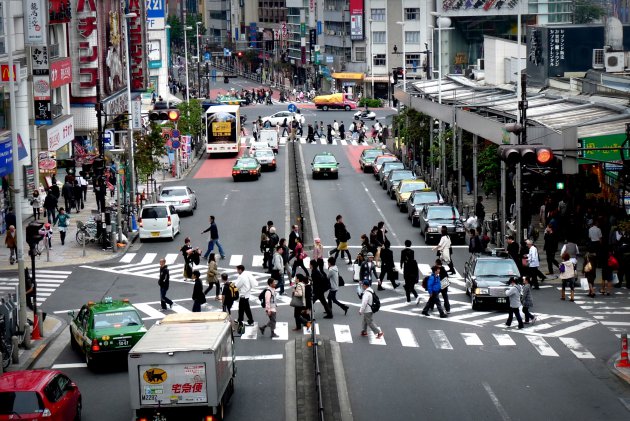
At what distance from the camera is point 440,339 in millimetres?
33344

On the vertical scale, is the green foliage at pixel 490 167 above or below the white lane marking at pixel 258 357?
above

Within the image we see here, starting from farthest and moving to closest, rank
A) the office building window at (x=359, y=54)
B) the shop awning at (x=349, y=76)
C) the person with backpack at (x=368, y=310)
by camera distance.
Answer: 1. the office building window at (x=359, y=54)
2. the shop awning at (x=349, y=76)
3. the person with backpack at (x=368, y=310)

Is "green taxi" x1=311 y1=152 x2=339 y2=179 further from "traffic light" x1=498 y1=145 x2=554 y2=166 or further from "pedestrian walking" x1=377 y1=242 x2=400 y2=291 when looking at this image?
"traffic light" x1=498 y1=145 x2=554 y2=166

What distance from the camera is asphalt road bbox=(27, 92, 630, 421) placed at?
26.1 metres

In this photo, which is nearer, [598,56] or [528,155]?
[528,155]

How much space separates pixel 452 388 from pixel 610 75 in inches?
1472

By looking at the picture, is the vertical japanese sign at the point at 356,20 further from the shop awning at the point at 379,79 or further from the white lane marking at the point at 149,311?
the white lane marking at the point at 149,311

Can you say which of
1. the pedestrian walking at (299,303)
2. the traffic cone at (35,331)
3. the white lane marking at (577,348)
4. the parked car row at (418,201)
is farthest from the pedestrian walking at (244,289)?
the parked car row at (418,201)

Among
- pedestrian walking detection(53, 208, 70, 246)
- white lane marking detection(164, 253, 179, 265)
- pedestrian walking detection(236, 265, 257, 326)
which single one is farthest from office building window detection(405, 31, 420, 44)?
pedestrian walking detection(236, 265, 257, 326)

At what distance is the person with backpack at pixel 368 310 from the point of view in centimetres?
3241

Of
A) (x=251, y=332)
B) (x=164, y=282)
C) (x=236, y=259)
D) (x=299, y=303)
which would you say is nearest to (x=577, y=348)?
(x=299, y=303)

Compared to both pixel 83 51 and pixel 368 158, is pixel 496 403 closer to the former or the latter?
pixel 368 158

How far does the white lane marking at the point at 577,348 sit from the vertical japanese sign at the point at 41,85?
3336 centimetres

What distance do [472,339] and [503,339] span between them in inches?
32.8
